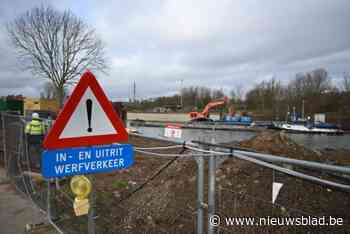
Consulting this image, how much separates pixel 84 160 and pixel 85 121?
343 mm

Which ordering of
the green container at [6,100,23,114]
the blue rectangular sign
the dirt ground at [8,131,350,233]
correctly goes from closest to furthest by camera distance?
1. the blue rectangular sign
2. the dirt ground at [8,131,350,233]
3. the green container at [6,100,23,114]

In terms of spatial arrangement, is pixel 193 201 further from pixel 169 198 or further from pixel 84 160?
pixel 84 160

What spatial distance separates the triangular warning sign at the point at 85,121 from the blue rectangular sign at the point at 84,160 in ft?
0.20

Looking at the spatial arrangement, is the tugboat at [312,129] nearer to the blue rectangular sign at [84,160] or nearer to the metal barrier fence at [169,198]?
the metal barrier fence at [169,198]

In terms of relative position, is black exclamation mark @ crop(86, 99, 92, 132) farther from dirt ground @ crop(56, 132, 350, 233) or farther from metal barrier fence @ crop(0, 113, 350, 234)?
dirt ground @ crop(56, 132, 350, 233)

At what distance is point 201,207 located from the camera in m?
2.38

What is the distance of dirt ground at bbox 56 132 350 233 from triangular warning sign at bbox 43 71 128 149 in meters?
1.32

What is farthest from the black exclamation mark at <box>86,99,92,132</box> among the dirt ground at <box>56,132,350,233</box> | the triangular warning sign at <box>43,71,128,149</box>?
the dirt ground at <box>56,132,350,233</box>

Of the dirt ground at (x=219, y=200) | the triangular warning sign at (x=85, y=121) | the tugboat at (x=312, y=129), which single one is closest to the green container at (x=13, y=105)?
the dirt ground at (x=219, y=200)

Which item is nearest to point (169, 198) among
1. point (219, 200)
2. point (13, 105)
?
point (219, 200)

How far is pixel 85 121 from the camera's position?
7.02ft

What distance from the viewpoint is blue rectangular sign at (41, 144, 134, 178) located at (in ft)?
6.44

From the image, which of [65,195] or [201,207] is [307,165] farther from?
[65,195]

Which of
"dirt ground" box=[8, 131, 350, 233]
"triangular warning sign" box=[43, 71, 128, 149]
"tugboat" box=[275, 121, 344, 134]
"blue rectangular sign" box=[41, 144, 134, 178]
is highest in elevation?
"triangular warning sign" box=[43, 71, 128, 149]
